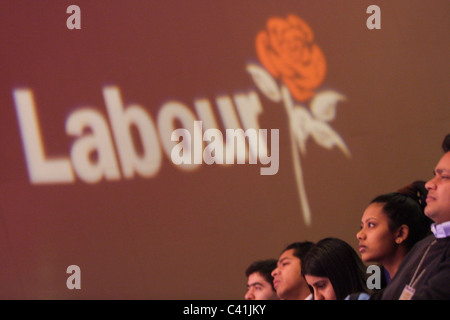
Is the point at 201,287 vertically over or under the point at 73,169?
under

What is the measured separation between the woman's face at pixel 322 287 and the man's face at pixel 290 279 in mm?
367

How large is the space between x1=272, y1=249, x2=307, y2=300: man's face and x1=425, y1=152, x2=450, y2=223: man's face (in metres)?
0.87

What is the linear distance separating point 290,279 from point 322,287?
0.42 m

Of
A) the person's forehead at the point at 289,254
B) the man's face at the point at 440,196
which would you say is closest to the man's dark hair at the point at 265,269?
the person's forehead at the point at 289,254

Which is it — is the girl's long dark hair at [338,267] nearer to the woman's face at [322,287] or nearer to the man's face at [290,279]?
the woman's face at [322,287]

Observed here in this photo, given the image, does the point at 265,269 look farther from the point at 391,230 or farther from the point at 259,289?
the point at 391,230

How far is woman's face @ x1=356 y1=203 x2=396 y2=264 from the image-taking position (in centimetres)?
228

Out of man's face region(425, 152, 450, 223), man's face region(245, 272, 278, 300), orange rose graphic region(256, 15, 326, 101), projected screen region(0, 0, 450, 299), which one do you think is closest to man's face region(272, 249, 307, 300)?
man's face region(245, 272, 278, 300)

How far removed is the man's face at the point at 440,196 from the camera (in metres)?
1.90

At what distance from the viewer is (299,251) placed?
2795 millimetres

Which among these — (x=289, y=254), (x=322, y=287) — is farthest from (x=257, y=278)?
(x=322, y=287)
